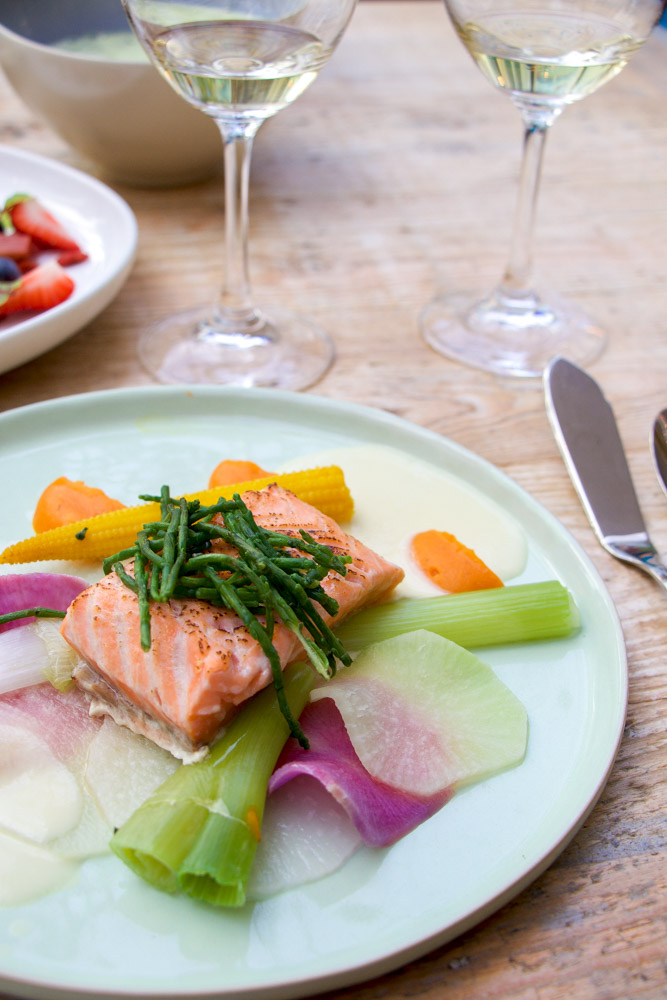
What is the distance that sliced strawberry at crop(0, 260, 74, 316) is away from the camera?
1.75m

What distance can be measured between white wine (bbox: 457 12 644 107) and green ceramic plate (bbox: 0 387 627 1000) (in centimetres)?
79

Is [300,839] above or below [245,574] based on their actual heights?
below

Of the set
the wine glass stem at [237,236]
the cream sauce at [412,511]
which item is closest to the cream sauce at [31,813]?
the cream sauce at [412,511]

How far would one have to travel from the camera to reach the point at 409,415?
70.1 inches

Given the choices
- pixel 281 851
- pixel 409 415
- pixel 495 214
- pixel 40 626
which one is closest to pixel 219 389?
pixel 409 415

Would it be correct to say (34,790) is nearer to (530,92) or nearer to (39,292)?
(39,292)

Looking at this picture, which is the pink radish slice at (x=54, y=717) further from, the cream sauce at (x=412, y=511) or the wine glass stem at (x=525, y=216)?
the wine glass stem at (x=525, y=216)

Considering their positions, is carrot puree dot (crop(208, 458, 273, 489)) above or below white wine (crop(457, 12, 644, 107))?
below

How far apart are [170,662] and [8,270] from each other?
43.0 inches

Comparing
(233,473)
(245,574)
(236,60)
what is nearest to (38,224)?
(236,60)

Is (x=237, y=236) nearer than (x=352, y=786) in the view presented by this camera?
No

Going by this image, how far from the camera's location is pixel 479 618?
1.19 m

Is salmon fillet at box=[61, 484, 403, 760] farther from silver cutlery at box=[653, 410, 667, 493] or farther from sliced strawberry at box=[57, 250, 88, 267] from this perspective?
sliced strawberry at box=[57, 250, 88, 267]

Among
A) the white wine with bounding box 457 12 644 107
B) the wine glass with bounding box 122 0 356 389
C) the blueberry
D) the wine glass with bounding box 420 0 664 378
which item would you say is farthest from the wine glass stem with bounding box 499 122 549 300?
the blueberry
